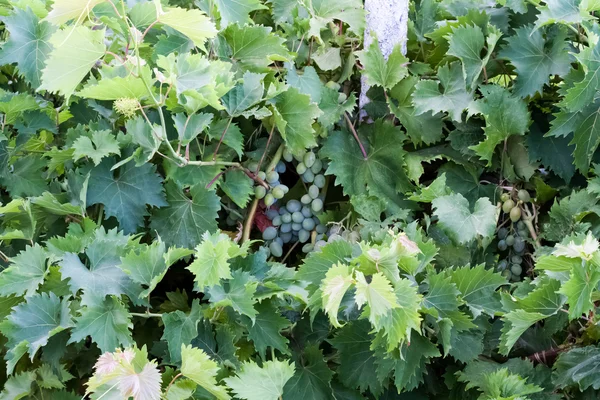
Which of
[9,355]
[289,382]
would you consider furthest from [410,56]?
[9,355]

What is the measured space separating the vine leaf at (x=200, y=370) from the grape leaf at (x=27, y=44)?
641 millimetres

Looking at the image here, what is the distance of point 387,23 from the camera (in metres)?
1.35

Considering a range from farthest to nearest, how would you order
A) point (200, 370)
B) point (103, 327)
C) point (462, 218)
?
point (462, 218) → point (103, 327) → point (200, 370)

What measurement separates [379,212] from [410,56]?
0.39 m

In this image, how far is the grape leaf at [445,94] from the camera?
4.17ft

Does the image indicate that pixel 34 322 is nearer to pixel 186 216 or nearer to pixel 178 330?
pixel 178 330

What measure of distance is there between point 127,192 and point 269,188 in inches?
10.5

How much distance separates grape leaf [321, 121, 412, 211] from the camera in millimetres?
1301

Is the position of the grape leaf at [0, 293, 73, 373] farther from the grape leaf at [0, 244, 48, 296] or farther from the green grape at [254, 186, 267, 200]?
the green grape at [254, 186, 267, 200]

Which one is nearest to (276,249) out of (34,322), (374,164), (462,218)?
(374,164)

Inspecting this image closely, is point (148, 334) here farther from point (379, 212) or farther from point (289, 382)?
point (379, 212)

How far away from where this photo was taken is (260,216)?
4.36ft

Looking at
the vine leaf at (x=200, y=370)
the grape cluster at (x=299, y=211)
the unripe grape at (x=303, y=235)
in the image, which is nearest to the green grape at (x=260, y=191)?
the grape cluster at (x=299, y=211)

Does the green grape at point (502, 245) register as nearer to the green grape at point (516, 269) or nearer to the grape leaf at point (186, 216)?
the green grape at point (516, 269)
